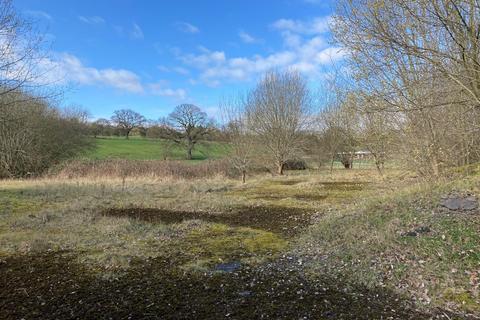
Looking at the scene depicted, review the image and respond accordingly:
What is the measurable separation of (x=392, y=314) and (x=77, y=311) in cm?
344

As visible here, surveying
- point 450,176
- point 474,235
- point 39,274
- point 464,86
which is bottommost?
point 39,274

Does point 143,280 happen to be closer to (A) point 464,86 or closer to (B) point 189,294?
(B) point 189,294

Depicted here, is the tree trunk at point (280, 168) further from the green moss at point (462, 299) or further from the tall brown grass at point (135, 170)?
the green moss at point (462, 299)

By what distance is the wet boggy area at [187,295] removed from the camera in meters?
3.68

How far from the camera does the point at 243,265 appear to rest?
17.5 ft

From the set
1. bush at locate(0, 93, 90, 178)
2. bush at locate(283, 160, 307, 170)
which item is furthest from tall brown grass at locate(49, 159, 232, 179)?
bush at locate(283, 160, 307, 170)

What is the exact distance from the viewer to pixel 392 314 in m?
3.63

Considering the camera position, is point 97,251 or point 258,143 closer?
point 97,251

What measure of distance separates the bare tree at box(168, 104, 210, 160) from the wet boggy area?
4232 centimetres

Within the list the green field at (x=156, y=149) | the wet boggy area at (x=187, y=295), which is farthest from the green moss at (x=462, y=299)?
the green field at (x=156, y=149)

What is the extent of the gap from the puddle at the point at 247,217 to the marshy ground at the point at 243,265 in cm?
9

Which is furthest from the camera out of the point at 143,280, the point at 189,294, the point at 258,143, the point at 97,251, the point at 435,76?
the point at 258,143

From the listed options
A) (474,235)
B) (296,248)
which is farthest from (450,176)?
(296,248)

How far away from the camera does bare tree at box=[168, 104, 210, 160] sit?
155 ft
